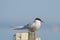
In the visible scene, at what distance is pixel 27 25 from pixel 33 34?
6.28 ft

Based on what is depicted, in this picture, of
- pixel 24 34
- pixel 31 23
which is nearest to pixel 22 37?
pixel 24 34

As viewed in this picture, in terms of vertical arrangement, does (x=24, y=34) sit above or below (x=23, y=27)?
below

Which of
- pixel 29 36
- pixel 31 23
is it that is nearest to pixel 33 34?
pixel 29 36

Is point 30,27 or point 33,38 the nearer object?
point 33,38

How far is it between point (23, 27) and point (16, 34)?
2.13 m

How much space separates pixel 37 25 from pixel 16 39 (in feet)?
8.01

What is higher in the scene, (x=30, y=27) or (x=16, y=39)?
(x=30, y=27)

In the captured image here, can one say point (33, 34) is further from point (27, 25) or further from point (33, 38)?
point (27, 25)

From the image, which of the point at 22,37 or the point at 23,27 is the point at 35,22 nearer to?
the point at 23,27

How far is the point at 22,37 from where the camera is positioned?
570 centimetres

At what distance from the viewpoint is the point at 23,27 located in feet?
25.6

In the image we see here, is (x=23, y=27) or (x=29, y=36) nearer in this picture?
(x=29, y=36)

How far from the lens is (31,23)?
759 cm

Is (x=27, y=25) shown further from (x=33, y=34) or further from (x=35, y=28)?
(x=33, y=34)
